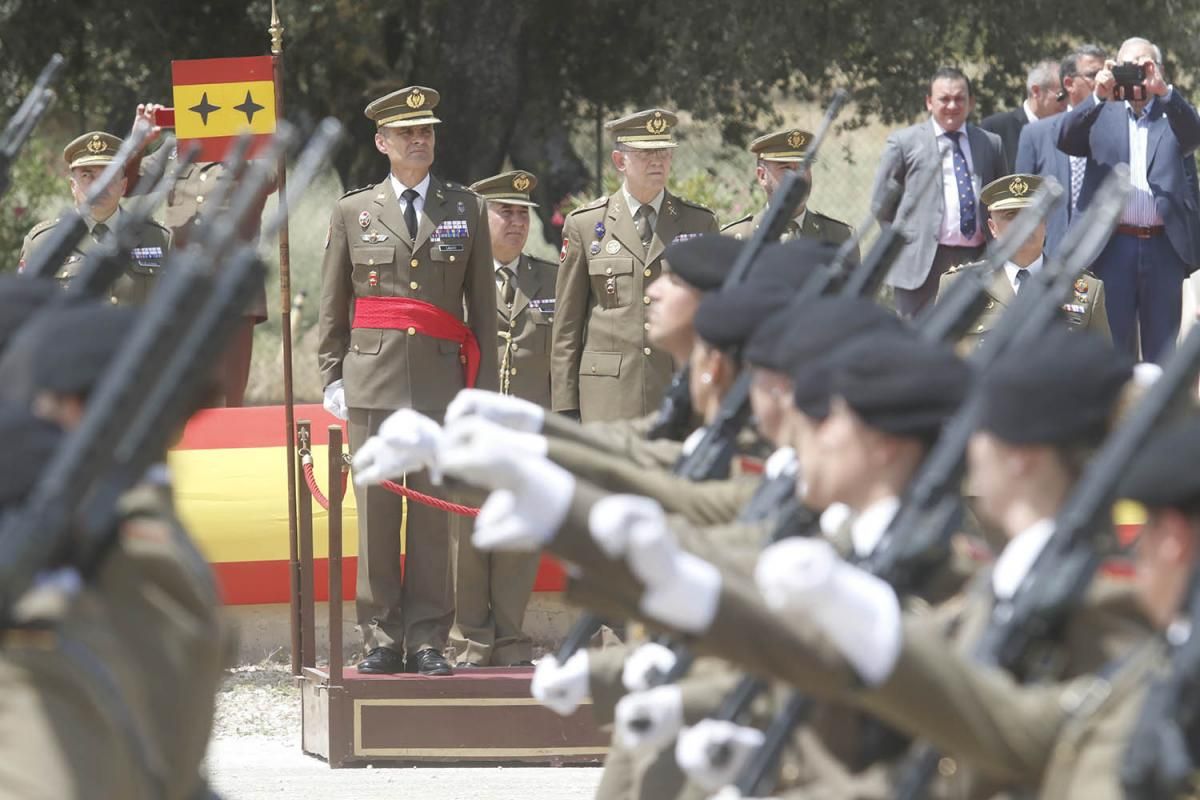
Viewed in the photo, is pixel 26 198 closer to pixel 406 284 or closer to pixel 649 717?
pixel 406 284

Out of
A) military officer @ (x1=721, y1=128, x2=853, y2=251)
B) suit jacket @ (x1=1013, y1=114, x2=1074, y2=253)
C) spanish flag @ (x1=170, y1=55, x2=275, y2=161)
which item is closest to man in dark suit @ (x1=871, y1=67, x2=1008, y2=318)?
suit jacket @ (x1=1013, y1=114, x2=1074, y2=253)

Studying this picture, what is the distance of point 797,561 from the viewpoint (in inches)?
105

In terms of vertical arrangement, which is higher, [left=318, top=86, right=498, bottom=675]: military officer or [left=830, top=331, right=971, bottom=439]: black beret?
[left=830, top=331, right=971, bottom=439]: black beret

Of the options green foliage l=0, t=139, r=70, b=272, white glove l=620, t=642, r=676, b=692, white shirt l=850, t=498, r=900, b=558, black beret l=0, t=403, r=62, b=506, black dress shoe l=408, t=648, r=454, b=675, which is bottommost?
green foliage l=0, t=139, r=70, b=272

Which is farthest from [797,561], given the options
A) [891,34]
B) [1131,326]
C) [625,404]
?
[891,34]

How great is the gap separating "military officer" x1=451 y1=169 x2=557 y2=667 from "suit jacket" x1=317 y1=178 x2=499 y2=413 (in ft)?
1.04

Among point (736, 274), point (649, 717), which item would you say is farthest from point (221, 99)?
point (649, 717)

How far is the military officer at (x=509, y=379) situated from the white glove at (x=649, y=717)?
15.5ft

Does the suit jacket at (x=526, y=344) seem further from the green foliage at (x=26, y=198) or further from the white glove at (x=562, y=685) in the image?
the green foliage at (x=26, y=198)

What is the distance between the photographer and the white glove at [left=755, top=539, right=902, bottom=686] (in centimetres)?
266

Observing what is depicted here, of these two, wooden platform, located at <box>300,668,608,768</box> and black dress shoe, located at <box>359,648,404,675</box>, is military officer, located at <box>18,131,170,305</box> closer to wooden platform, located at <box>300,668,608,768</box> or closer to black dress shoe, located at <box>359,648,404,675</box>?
black dress shoe, located at <box>359,648,404,675</box>

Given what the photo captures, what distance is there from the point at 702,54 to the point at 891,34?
1.49m

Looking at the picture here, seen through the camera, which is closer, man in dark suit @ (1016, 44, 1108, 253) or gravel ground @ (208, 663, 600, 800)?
gravel ground @ (208, 663, 600, 800)

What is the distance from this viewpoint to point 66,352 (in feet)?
11.3
